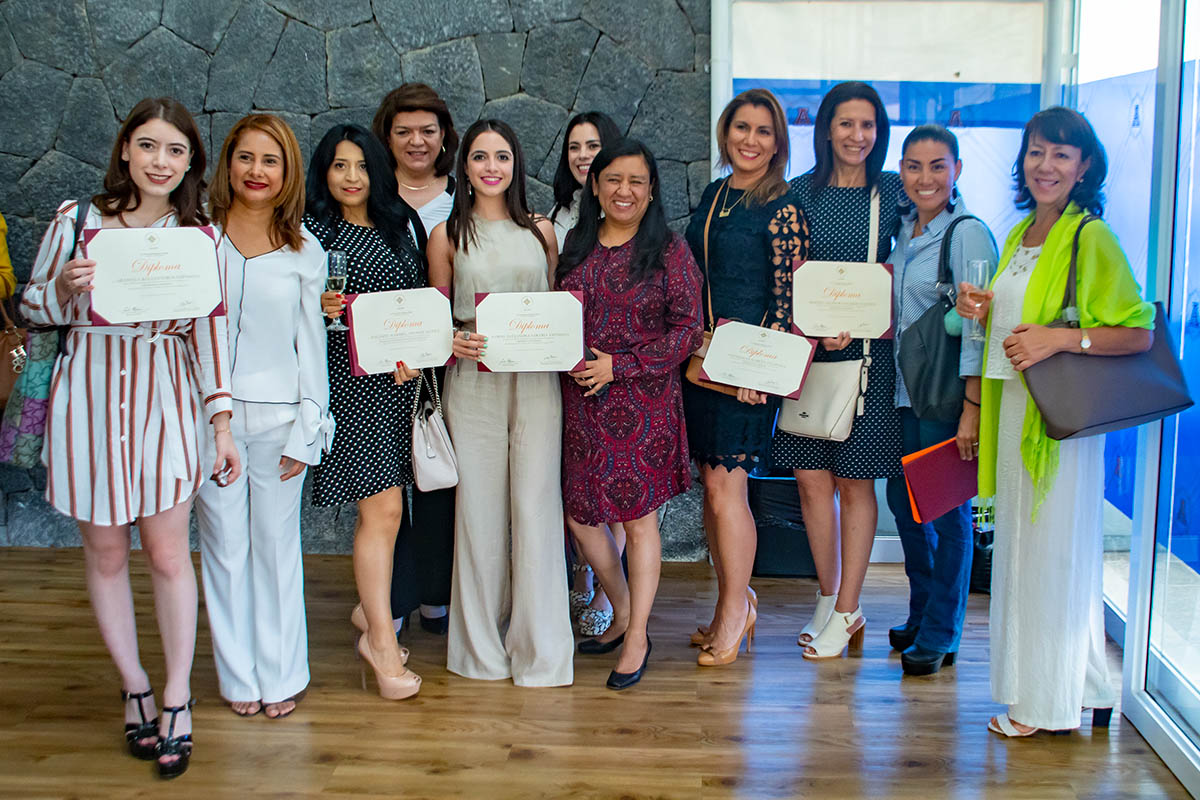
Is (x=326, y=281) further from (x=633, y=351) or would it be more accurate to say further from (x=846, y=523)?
(x=846, y=523)

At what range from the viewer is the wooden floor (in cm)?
266

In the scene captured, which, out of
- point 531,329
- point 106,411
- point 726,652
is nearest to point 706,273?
point 531,329

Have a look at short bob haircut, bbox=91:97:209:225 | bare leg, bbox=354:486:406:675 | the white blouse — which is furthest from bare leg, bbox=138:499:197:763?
short bob haircut, bbox=91:97:209:225

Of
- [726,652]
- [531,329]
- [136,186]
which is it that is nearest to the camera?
[136,186]

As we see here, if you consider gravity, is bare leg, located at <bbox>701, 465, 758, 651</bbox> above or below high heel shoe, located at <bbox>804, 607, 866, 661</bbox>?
above

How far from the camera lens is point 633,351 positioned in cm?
307

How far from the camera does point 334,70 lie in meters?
4.43

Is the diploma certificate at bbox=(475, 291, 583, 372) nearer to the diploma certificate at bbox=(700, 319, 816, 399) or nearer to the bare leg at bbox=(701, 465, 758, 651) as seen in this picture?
the diploma certificate at bbox=(700, 319, 816, 399)

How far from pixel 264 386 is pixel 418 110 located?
1.27 meters

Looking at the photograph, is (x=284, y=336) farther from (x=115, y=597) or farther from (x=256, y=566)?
(x=115, y=597)

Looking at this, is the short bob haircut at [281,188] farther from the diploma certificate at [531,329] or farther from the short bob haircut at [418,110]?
the short bob haircut at [418,110]

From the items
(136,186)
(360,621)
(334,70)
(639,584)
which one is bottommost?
(360,621)

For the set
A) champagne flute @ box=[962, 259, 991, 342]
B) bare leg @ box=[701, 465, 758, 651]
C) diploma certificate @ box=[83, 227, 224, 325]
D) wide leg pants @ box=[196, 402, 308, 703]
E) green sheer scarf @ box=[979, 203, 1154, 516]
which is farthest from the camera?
bare leg @ box=[701, 465, 758, 651]

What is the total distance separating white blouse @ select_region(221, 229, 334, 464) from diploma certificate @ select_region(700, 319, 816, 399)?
3.76 ft
